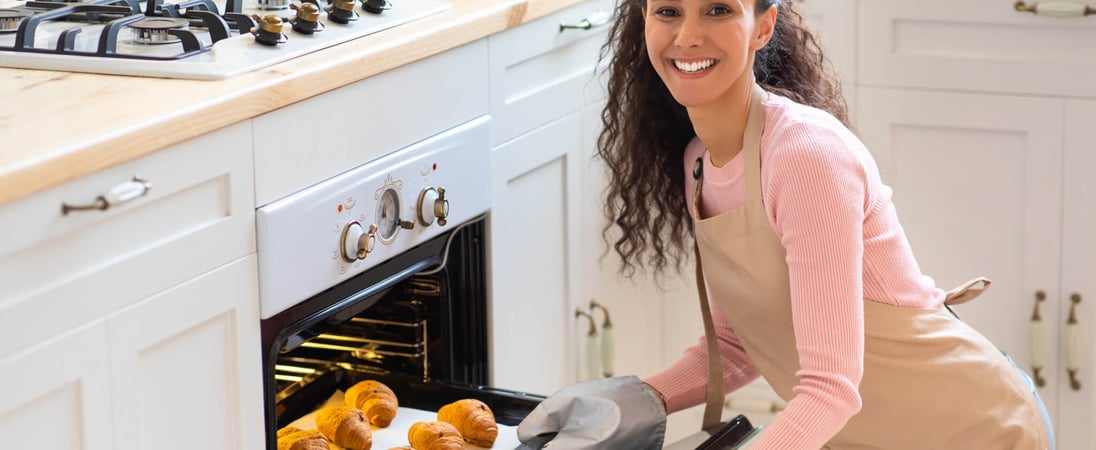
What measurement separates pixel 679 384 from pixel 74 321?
2.43 ft

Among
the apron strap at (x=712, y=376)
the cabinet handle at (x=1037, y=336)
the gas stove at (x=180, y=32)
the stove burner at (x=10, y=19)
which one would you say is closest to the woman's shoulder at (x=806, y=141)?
the apron strap at (x=712, y=376)

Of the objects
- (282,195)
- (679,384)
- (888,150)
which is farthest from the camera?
(888,150)

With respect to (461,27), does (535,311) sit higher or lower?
lower

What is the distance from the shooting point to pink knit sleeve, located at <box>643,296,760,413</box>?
5.58 ft

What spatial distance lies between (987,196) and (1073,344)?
29 cm

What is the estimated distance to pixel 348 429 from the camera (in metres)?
1.63

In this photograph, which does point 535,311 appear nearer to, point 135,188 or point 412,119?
point 412,119

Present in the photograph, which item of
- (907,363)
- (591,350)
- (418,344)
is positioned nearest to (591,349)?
(591,350)

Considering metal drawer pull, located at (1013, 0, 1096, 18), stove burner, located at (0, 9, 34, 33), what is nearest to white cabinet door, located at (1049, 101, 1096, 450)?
metal drawer pull, located at (1013, 0, 1096, 18)

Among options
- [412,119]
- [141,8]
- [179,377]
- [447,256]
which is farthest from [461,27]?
[179,377]

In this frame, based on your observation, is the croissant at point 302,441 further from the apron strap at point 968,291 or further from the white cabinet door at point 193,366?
the apron strap at point 968,291

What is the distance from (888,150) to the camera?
2.56 metres

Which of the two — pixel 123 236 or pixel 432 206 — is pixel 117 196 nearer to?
pixel 123 236

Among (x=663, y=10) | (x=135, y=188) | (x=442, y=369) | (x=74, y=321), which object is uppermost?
(x=663, y=10)
